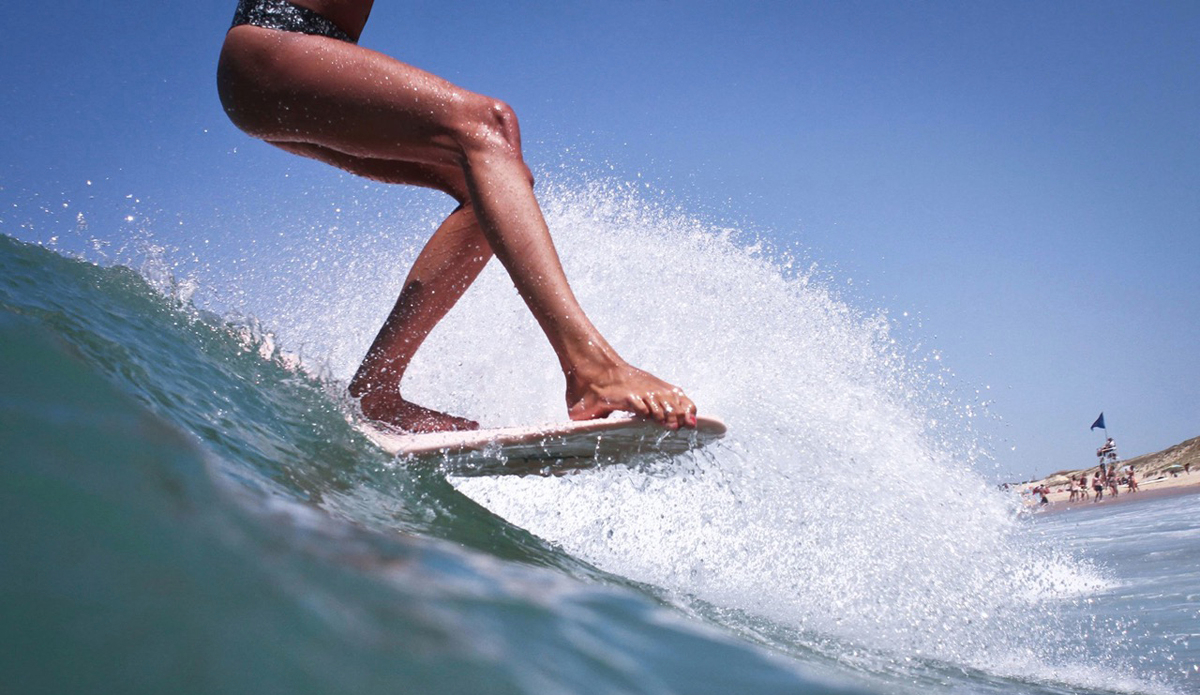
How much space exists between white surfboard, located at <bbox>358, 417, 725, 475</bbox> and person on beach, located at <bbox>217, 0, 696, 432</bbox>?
6cm

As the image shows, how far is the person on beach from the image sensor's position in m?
1.93

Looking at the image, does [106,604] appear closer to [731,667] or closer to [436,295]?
[731,667]

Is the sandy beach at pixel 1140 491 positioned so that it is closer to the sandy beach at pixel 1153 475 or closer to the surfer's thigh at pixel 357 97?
the sandy beach at pixel 1153 475

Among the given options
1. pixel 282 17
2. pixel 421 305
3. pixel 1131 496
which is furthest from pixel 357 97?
pixel 1131 496

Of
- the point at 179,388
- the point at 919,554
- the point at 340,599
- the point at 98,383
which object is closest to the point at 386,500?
the point at 179,388

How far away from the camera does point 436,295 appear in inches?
98.3

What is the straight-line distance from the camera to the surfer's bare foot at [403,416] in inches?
95.7

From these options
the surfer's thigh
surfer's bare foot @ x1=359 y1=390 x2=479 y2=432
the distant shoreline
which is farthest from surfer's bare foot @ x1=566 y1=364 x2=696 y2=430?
the distant shoreline

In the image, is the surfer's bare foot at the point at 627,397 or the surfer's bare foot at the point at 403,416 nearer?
the surfer's bare foot at the point at 627,397

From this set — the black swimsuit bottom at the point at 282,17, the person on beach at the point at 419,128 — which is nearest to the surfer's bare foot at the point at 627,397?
the person on beach at the point at 419,128

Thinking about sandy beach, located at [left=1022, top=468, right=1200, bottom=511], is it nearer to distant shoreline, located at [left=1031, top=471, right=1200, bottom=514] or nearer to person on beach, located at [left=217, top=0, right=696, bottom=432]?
distant shoreline, located at [left=1031, top=471, right=1200, bottom=514]

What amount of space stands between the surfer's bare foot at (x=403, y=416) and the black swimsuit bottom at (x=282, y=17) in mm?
1065

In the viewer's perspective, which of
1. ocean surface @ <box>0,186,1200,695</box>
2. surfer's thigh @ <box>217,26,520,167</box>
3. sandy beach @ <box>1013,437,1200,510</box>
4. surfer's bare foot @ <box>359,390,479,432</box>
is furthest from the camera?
sandy beach @ <box>1013,437,1200,510</box>

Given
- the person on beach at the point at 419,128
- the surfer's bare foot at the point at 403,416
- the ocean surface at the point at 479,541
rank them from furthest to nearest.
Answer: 1. the surfer's bare foot at the point at 403,416
2. the person on beach at the point at 419,128
3. the ocean surface at the point at 479,541
